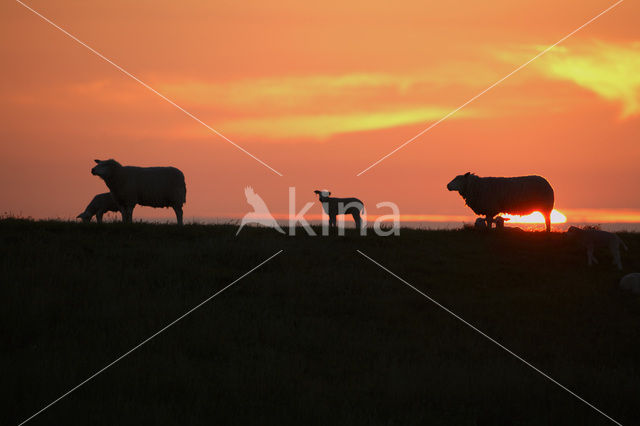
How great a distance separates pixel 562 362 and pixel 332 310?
5.01m

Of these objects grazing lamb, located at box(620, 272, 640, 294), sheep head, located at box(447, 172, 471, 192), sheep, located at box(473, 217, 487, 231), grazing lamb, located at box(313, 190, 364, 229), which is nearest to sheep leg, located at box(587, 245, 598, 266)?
grazing lamb, located at box(620, 272, 640, 294)

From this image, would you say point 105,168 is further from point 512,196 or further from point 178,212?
point 512,196

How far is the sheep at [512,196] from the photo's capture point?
79.3 feet

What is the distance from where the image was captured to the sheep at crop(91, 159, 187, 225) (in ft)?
78.8

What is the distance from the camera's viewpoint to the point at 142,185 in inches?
966

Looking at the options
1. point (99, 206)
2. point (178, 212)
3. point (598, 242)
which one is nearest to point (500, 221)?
point (598, 242)

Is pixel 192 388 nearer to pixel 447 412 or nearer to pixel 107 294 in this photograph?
pixel 447 412

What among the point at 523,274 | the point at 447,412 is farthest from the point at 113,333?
the point at 523,274

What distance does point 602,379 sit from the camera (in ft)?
33.6

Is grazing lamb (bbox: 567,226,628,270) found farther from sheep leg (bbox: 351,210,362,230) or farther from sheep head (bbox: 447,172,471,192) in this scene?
sheep leg (bbox: 351,210,362,230)

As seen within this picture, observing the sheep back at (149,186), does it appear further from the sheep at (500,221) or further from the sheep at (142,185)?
the sheep at (500,221)

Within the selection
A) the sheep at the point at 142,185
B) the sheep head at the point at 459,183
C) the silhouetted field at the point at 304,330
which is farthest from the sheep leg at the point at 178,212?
the sheep head at the point at 459,183

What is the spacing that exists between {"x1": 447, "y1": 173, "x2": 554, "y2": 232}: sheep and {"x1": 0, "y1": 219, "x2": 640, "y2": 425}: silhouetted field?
3.42m

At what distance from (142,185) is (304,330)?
47.0 ft
